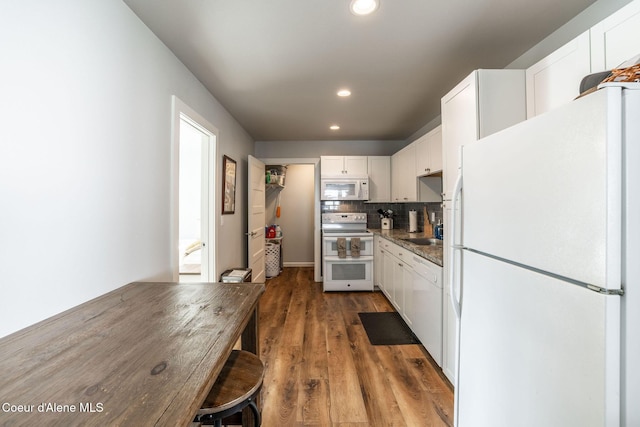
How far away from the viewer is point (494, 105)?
155 centimetres

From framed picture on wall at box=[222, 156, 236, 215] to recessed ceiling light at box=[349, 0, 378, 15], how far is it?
6.60 ft

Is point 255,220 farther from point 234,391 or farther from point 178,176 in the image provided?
point 234,391

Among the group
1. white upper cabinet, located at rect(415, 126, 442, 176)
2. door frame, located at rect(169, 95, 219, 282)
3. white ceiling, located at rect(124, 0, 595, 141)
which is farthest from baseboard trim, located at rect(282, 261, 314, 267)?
white ceiling, located at rect(124, 0, 595, 141)

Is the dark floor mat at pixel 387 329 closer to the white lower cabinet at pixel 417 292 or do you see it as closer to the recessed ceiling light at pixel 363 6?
the white lower cabinet at pixel 417 292

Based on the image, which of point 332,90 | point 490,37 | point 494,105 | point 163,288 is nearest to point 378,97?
point 332,90

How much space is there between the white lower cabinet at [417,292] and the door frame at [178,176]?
1.95 meters

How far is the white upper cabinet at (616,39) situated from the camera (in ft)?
3.27

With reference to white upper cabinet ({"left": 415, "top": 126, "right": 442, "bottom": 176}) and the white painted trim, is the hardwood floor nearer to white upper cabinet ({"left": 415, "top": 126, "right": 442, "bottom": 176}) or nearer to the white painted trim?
white upper cabinet ({"left": 415, "top": 126, "right": 442, "bottom": 176})

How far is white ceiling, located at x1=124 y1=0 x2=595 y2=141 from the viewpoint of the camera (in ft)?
4.88

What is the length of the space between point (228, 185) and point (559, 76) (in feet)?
9.43

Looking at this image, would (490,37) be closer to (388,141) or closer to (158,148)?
(158,148)

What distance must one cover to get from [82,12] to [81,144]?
0.59 meters

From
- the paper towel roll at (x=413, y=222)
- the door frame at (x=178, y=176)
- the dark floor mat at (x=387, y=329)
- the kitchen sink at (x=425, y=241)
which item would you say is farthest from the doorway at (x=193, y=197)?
the paper towel roll at (x=413, y=222)

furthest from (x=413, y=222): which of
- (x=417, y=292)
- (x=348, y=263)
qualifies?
(x=417, y=292)
